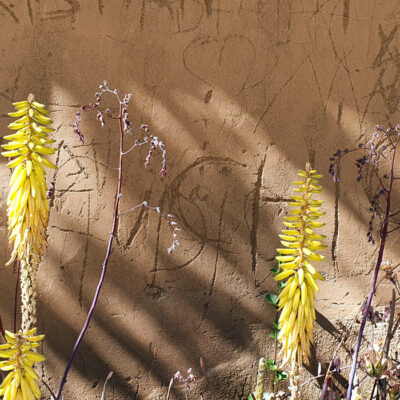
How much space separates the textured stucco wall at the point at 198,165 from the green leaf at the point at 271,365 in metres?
0.07

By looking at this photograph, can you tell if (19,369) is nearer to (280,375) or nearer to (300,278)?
(300,278)

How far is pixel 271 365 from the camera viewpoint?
123 inches

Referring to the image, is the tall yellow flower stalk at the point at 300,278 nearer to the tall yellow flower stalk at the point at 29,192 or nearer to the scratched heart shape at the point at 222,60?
the tall yellow flower stalk at the point at 29,192

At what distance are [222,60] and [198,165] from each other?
1.74 feet

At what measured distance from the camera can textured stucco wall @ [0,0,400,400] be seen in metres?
3.11

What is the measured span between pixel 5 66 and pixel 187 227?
3.89 feet

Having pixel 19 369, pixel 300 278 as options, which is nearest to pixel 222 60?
pixel 300 278

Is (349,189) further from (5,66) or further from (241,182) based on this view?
(5,66)

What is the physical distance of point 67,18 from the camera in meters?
3.09

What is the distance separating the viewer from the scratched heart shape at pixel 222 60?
3129 millimetres

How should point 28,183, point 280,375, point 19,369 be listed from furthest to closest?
point 280,375 → point 28,183 → point 19,369

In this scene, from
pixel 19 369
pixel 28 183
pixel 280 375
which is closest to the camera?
pixel 19 369

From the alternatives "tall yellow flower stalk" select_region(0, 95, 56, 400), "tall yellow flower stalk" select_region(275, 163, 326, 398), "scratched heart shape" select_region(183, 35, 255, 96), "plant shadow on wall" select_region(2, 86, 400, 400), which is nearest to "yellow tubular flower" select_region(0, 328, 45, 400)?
"tall yellow flower stalk" select_region(0, 95, 56, 400)

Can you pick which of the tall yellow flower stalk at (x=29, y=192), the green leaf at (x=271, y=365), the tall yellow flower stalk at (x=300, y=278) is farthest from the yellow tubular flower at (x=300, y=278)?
the green leaf at (x=271, y=365)
